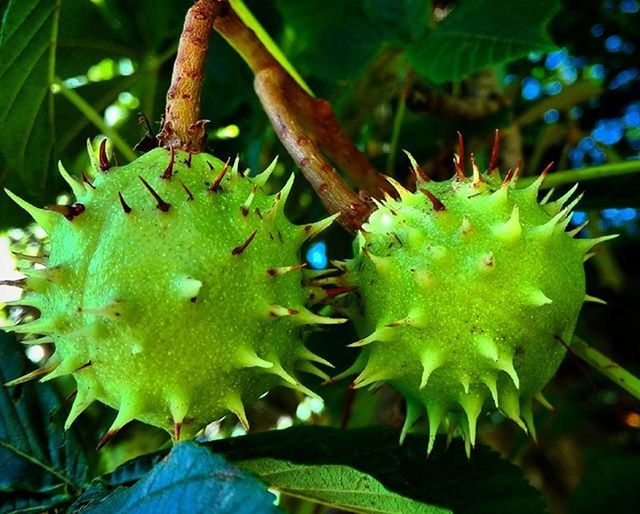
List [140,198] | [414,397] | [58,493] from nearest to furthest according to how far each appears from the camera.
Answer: [140,198] → [414,397] → [58,493]

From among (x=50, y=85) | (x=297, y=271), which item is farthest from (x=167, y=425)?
(x=50, y=85)

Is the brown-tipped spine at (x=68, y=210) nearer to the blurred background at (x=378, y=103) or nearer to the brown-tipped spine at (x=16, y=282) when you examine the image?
the brown-tipped spine at (x=16, y=282)

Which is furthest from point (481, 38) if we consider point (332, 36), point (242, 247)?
point (242, 247)

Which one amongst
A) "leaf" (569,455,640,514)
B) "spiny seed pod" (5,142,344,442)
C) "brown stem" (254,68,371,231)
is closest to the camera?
"spiny seed pod" (5,142,344,442)

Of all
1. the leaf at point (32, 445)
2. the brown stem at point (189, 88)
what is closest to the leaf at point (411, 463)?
the leaf at point (32, 445)

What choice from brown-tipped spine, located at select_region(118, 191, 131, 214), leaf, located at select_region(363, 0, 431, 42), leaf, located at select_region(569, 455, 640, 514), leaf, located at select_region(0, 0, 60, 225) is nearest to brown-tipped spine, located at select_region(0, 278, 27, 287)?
brown-tipped spine, located at select_region(118, 191, 131, 214)

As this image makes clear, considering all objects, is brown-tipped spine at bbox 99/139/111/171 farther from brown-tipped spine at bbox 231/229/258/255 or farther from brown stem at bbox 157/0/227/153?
brown-tipped spine at bbox 231/229/258/255

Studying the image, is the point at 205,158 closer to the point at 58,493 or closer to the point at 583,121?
the point at 58,493
